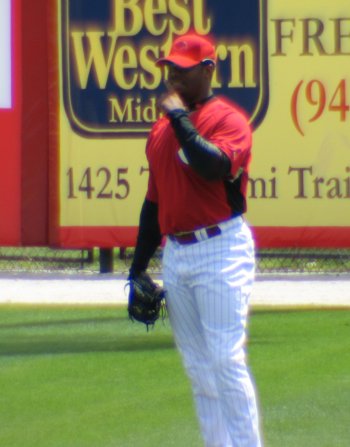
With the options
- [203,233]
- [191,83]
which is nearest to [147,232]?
[203,233]

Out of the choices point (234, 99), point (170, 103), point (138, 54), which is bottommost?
point (170, 103)

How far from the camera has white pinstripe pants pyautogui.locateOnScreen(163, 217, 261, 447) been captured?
18.0 feet

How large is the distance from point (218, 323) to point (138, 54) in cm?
774

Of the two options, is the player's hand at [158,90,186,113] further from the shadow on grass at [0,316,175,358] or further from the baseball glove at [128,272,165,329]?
the shadow on grass at [0,316,175,358]

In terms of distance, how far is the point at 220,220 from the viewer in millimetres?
5547

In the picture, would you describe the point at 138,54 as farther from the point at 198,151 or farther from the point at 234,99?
the point at 198,151

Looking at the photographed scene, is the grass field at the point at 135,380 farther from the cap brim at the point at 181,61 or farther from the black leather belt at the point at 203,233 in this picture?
the cap brim at the point at 181,61

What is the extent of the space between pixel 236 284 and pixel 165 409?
2264 mm

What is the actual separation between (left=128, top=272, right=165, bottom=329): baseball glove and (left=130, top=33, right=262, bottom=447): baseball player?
263 millimetres

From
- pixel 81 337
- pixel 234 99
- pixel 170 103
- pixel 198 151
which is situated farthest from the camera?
pixel 234 99

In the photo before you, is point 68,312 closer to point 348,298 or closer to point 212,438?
point 348,298

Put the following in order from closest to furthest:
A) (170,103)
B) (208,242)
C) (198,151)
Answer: (198,151) < (170,103) < (208,242)

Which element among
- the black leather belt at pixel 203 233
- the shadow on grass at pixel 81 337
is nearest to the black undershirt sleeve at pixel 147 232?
the black leather belt at pixel 203 233

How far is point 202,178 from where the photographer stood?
545cm
